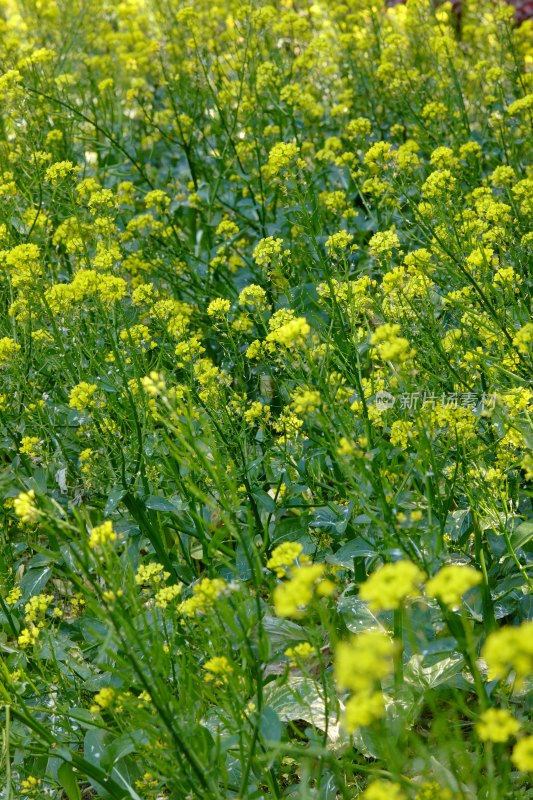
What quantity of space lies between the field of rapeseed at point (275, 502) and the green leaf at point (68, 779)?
62 millimetres

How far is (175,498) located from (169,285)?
1404 mm

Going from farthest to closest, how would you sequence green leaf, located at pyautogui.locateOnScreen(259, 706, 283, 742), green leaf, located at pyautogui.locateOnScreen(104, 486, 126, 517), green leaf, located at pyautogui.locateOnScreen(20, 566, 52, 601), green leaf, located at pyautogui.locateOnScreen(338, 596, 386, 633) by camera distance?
green leaf, located at pyautogui.locateOnScreen(20, 566, 52, 601)
green leaf, located at pyautogui.locateOnScreen(104, 486, 126, 517)
green leaf, located at pyautogui.locateOnScreen(338, 596, 386, 633)
green leaf, located at pyautogui.locateOnScreen(259, 706, 283, 742)

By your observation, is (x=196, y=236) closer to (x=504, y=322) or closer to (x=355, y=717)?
(x=504, y=322)

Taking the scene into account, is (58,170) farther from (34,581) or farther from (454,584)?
(454,584)

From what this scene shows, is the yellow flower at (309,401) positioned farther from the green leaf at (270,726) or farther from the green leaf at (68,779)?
the green leaf at (68,779)

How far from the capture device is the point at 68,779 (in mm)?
2332

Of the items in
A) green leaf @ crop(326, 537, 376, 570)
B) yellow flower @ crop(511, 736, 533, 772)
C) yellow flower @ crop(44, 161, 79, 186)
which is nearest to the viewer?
yellow flower @ crop(511, 736, 533, 772)

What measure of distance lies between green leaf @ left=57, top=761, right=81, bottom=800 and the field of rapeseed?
2.5 inches

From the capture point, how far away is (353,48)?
4918 mm

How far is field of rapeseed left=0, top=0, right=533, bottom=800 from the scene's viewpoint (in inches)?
69.0

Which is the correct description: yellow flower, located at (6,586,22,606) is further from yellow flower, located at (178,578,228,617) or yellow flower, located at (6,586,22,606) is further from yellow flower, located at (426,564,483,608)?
yellow flower, located at (426,564,483,608)

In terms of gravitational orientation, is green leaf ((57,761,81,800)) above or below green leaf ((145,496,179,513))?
below

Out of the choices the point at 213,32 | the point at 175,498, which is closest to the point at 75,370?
the point at 175,498

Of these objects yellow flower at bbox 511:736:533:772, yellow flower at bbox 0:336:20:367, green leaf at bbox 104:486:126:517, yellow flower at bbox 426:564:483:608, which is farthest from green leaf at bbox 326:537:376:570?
yellow flower at bbox 0:336:20:367
